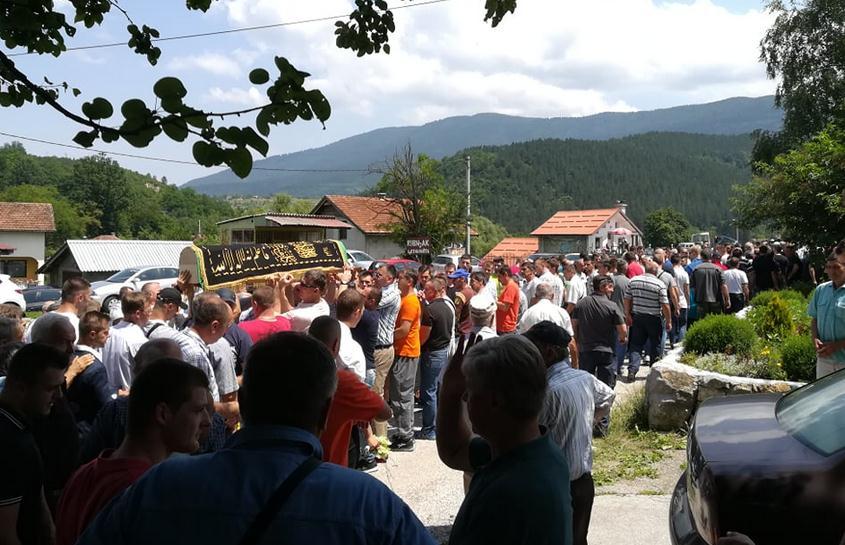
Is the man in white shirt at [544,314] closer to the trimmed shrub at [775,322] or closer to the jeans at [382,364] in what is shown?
the jeans at [382,364]

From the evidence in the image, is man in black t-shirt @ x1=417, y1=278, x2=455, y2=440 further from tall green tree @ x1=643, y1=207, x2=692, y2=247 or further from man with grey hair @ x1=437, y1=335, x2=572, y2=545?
tall green tree @ x1=643, y1=207, x2=692, y2=247

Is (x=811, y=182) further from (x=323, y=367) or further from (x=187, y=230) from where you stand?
(x=187, y=230)

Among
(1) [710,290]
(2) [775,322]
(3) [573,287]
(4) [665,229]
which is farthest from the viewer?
(4) [665,229]

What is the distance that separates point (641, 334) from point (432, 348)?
12.3 ft

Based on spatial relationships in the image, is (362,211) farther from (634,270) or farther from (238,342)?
(238,342)

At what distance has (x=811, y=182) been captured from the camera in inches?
612

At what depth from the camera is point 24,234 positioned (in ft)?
207

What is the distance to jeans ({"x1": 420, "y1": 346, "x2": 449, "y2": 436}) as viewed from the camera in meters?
7.98

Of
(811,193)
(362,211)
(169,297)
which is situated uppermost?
(362,211)

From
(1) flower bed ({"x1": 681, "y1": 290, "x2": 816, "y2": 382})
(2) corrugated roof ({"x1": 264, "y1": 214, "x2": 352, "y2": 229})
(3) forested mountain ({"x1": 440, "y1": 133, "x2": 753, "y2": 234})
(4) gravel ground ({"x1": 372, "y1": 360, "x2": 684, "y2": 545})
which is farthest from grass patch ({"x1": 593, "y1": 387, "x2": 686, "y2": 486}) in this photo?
(3) forested mountain ({"x1": 440, "y1": 133, "x2": 753, "y2": 234})

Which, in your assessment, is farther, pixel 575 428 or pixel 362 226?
pixel 362 226

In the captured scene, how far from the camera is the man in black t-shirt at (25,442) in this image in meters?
2.82

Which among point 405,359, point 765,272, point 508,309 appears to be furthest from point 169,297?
point 765,272

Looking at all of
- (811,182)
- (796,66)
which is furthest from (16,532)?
(796,66)
